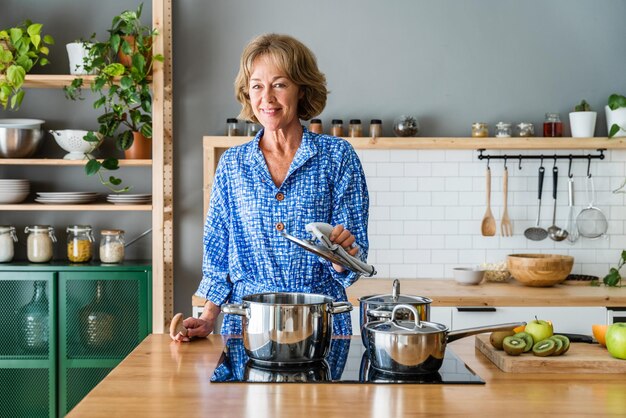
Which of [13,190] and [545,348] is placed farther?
[13,190]

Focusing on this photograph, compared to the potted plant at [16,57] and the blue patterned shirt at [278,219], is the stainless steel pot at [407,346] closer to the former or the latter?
the blue patterned shirt at [278,219]

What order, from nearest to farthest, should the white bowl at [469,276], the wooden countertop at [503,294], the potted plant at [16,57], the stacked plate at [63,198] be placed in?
the wooden countertop at [503,294] → the potted plant at [16,57] → the white bowl at [469,276] → the stacked plate at [63,198]

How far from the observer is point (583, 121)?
468 centimetres

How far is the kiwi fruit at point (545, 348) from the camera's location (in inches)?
79.1

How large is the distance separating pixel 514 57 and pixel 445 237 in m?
1.27

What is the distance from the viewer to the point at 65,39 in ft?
15.9

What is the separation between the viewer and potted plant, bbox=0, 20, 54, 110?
4355 millimetres

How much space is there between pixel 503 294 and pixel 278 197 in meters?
2.11

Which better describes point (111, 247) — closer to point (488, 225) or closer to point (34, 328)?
point (34, 328)

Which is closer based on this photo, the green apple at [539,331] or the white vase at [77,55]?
the green apple at [539,331]

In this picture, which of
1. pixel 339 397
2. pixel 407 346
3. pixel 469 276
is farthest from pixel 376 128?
pixel 339 397

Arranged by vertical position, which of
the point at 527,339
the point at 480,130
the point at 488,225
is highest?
the point at 480,130

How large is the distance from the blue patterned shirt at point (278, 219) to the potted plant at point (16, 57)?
2.34 m

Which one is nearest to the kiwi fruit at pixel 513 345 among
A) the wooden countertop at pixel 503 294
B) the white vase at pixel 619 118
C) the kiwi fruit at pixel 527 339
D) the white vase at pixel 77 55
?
the kiwi fruit at pixel 527 339
